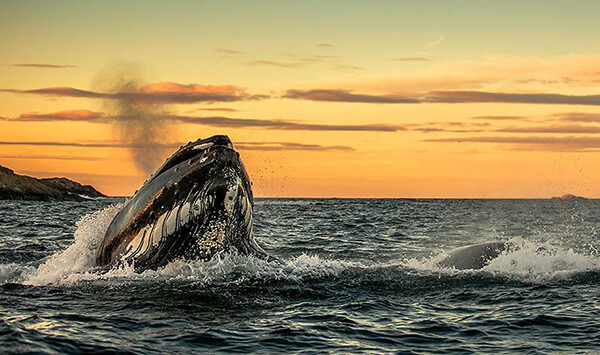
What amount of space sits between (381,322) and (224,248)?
287 cm

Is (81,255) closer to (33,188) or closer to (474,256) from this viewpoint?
(474,256)

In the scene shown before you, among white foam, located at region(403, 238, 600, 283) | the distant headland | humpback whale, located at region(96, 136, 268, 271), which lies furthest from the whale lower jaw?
the distant headland

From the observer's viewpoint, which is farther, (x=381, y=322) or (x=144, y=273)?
(x=144, y=273)

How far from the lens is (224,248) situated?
10867mm

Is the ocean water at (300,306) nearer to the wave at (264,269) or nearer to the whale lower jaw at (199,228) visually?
the wave at (264,269)

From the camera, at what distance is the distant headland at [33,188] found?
120 meters

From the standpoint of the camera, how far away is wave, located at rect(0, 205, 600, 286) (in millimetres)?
10961

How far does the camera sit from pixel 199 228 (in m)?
10.6

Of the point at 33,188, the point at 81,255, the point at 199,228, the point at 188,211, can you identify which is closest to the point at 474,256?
the point at 199,228

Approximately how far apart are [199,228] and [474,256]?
6.29m

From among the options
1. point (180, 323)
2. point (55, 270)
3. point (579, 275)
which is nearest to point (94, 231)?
point (55, 270)

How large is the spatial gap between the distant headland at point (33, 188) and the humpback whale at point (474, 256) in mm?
117644

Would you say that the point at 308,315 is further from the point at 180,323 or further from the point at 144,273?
the point at 144,273

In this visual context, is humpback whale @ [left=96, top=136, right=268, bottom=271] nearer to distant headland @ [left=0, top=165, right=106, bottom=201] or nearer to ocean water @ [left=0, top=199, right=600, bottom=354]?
ocean water @ [left=0, top=199, right=600, bottom=354]
